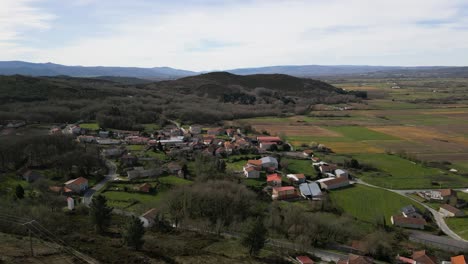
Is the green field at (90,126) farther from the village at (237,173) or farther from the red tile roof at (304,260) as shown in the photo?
the red tile roof at (304,260)

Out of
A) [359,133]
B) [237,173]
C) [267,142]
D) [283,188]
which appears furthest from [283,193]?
[359,133]

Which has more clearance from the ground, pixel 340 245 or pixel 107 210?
pixel 107 210

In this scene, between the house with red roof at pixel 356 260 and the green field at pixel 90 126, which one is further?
the green field at pixel 90 126

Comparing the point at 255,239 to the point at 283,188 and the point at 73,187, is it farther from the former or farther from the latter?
the point at 73,187

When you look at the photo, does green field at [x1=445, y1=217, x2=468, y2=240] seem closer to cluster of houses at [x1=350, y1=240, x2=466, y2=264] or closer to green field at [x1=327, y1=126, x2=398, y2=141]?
cluster of houses at [x1=350, y1=240, x2=466, y2=264]

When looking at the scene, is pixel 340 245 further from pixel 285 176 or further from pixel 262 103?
pixel 262 103

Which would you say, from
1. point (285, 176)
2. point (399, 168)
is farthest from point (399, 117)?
point (285, 176)

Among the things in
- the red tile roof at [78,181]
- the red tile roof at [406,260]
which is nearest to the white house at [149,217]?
the red tile roof at [78,181]
